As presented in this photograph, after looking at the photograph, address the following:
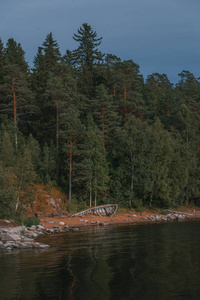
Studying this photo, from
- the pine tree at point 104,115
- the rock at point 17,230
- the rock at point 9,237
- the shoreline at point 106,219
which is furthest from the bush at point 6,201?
the pine tree at point 104,115

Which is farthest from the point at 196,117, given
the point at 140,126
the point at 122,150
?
the point at 122,150

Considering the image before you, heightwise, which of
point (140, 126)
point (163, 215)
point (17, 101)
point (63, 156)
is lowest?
point (163, 215)

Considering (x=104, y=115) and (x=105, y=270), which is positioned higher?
(x=104, y=115)

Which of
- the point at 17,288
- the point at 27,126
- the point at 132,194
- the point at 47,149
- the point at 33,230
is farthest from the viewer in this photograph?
the point at 27,126

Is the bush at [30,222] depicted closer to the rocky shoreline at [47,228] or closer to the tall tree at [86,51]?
the rocky shoreline at [47,228]

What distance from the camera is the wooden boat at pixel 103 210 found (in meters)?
45.7

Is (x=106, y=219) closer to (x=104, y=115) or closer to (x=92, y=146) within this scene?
(x=92, y=146)

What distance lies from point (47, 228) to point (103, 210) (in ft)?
50.1

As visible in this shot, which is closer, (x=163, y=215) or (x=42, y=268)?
(x=42, y=268)

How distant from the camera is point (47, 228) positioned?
33625 millimetres

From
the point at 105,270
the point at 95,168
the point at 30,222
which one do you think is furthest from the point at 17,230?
the point at 95,168

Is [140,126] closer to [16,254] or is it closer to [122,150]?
[122,150]

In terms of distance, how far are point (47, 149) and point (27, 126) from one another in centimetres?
1676

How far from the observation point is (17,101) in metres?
53.3
